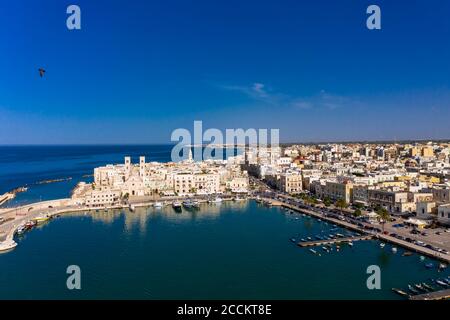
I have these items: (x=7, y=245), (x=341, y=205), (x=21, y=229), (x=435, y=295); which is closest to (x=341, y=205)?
(x=341, y=205)

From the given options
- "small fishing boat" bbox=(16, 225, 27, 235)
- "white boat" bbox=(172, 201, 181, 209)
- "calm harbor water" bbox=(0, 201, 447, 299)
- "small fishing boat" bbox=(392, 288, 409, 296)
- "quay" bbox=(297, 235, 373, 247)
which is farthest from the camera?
"white boat" bbox=(172, 201, 181, 209)

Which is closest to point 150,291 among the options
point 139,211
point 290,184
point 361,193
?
point 139,211

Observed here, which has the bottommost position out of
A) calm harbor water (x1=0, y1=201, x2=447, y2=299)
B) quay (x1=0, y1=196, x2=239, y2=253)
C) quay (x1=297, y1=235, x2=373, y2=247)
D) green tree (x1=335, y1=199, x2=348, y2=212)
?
calm harbor water (x1=0, y1=201, x2=447, y2=299)

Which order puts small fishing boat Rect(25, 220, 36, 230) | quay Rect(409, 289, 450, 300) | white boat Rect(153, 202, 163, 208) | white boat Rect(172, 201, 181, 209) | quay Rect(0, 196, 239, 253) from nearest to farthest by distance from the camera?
1. quay Rect(409, 289, 450, 300)
2. quay Rect(0, 196, 239, 253)
3. small fishing boat Rect(25, 220, 36, 230)
4. white boat Rect(172, 201, 181, 209)
5. white boat Rect(153, 202, 163, 208)

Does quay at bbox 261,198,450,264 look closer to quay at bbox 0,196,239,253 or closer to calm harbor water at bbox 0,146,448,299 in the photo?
calm harbor water at bbox 0,146,448,299

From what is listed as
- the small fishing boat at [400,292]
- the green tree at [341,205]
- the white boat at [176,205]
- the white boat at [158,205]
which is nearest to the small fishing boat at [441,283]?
the small fishing boat at [400,292]

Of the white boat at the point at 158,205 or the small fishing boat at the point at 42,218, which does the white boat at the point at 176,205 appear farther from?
the small fishing boat at the point at 42,218

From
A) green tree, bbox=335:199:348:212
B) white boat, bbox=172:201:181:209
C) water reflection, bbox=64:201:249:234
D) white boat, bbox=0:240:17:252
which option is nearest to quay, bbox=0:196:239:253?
white boat, bbox=0:240:17:252
